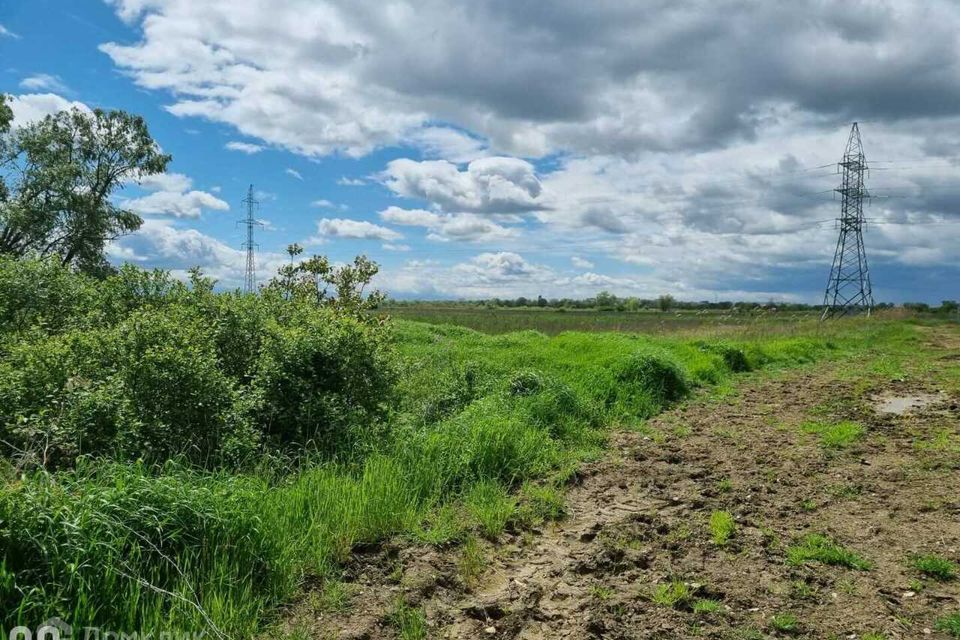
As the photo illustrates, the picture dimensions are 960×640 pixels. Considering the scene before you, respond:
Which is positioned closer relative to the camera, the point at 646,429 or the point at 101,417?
the point at 101,417

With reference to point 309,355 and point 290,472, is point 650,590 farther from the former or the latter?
point 309,355

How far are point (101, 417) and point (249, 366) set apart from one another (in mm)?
1700

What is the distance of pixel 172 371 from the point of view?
499 centimetres

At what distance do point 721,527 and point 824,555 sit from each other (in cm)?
78

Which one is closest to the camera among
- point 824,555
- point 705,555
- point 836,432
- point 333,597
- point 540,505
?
point 333,597

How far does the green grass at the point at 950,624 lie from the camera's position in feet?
11.2

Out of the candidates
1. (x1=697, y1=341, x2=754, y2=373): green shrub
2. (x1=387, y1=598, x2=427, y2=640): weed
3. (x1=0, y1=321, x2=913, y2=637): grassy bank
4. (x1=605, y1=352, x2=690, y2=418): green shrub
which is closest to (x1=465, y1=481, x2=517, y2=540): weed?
(x1=0, y1=321, x2=913, y2=637): grassy bank

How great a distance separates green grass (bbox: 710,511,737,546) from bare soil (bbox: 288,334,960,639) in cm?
5

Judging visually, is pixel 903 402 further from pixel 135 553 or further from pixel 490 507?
pixel 135 553

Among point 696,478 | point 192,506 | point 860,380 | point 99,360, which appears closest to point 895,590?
point 696,478

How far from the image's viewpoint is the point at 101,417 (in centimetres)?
470

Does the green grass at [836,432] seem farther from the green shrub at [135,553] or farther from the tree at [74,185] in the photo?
the tree at [74,185]

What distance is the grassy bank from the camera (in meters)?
2.99
